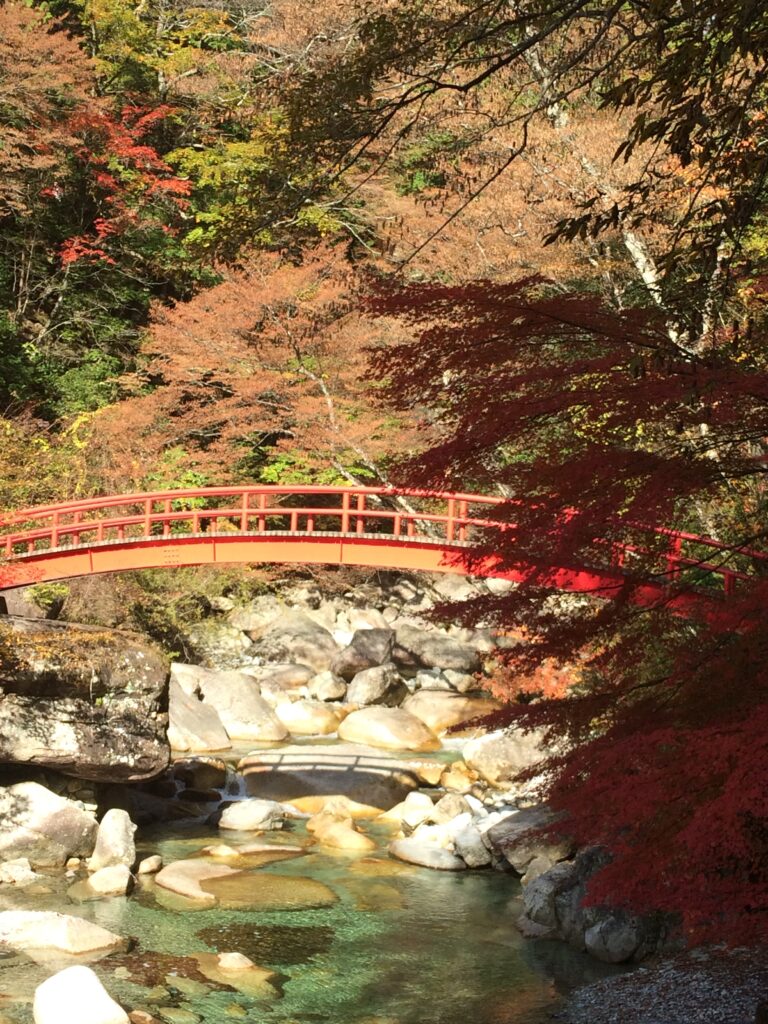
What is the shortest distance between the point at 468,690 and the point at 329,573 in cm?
465

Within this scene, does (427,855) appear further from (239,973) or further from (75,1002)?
(75,1002)

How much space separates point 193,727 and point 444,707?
11.9 ft

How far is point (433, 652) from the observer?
741 inches

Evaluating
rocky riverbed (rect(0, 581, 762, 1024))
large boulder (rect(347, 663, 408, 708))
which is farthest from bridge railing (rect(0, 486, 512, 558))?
large boulder (rect(347, 663, 408, 708))

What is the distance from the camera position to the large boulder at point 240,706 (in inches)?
617

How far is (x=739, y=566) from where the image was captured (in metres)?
11.0

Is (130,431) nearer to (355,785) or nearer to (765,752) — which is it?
(355,785)

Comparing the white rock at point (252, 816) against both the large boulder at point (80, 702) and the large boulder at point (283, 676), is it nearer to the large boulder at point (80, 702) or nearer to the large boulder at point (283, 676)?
the large boulder at point (80, 702)

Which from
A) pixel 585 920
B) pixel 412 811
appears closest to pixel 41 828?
pixel 412 811

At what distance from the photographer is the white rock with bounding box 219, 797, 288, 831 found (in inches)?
490

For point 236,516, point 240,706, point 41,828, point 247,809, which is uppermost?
point 236,516

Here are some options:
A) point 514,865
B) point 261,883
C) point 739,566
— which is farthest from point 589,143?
point 261,883

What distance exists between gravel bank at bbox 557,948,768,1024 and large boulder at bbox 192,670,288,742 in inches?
312

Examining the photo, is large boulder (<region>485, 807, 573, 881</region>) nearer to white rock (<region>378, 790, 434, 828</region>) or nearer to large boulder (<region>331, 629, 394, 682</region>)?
white rock (<region>378, 790, 434, 828</region>)
